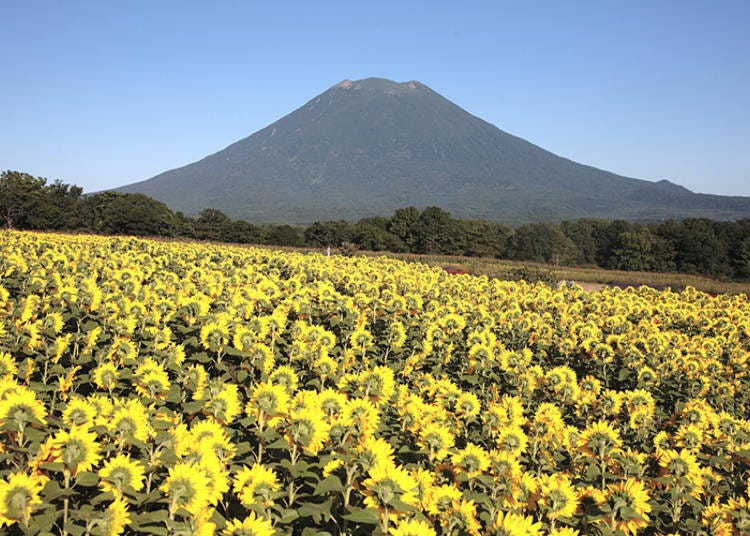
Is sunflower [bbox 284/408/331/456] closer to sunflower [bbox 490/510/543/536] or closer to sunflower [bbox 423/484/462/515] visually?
sunflower [bbox 423/484/462/515]

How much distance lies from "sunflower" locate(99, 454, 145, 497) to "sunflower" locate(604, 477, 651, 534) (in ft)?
6.75

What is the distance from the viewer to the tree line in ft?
164

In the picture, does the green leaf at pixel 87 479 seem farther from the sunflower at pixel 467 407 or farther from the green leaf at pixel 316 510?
the sunflower at pixel 467 407

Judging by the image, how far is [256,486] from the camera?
81.9 inches

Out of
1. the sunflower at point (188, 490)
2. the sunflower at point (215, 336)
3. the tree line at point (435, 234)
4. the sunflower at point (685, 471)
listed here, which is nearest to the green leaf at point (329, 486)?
the sunflower at point (188, 490)

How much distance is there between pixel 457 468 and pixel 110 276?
5900 millimetres

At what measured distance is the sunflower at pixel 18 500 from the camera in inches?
71.6

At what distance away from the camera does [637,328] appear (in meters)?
8.45

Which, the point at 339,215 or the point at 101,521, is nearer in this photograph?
the point at 101,521

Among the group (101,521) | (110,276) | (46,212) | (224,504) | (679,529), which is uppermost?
(46,212)

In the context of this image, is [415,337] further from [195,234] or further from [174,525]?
[195,234]

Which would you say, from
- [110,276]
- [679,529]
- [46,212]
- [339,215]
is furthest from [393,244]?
[339,215]

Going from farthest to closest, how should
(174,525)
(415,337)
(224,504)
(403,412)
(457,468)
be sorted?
1. (415,337)
2. (403,412)
3. (457,468)
4. (224,504)
5. (174,525)

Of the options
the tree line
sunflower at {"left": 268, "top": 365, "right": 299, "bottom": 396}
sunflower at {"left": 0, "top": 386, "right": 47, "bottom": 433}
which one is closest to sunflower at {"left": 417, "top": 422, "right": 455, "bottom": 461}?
sunflower at {"left": 268, "top": 365, "right": 299, "bottom": 396}
